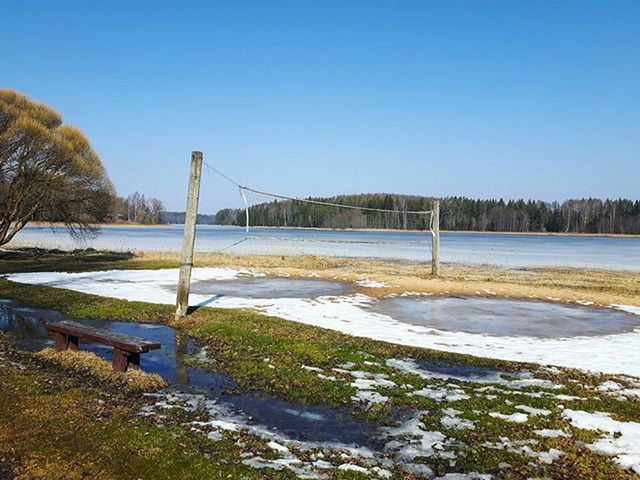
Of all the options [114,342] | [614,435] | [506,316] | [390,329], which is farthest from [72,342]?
[506,316]

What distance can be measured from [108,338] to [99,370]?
1.43ft

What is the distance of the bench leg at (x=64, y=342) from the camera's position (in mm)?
7449

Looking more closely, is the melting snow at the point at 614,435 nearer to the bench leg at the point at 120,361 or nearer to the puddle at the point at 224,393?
the puddle at the point at 224,393

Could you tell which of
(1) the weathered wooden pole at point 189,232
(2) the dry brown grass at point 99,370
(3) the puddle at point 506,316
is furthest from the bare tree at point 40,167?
(2) the dry brown grass at point 99,370

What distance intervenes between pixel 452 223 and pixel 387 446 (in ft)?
426

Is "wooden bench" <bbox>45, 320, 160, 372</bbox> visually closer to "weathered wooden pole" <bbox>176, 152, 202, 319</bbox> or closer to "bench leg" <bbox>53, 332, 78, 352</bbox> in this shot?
"bench leg" <bbox>53, 332, 78, 352</bbox>

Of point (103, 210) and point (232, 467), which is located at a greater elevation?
point (103, 210)

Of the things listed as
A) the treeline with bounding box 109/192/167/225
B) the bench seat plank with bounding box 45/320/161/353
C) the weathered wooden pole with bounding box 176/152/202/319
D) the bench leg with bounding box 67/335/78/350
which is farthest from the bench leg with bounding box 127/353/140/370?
the treeline with bounding box 109/192/167/225

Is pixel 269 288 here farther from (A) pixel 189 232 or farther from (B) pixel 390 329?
(B) pixel 390 329

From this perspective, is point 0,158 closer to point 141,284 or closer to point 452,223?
point 141,284

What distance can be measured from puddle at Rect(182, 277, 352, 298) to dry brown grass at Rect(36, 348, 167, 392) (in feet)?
23.5

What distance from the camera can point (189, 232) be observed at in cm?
1037

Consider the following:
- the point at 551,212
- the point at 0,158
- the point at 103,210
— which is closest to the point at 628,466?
the point at 0,158

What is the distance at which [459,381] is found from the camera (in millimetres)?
6660
